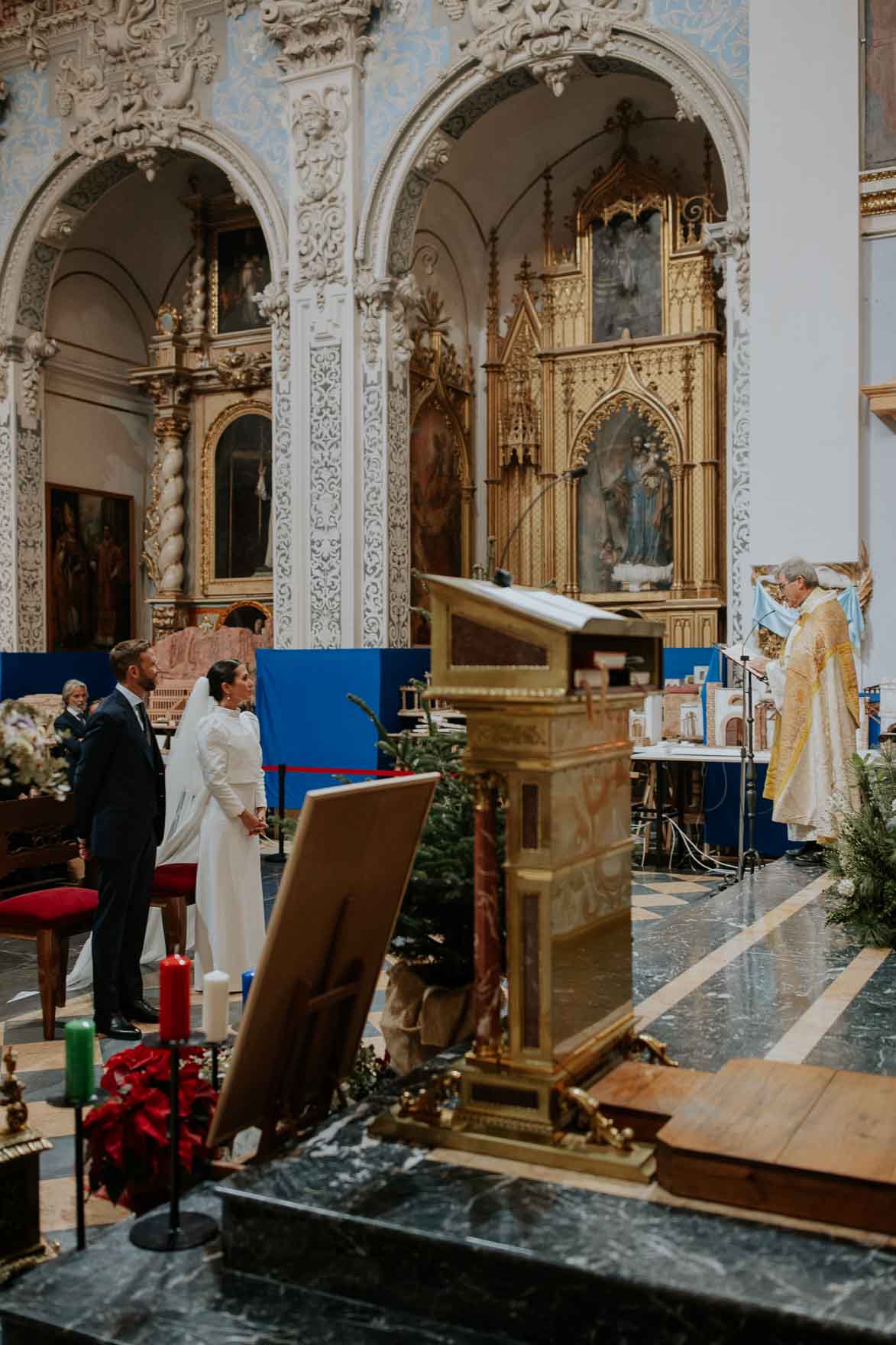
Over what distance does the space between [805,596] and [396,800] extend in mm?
5138

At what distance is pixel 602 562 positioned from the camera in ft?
48.8

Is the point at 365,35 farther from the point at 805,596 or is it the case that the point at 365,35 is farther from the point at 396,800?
the point at 396,800

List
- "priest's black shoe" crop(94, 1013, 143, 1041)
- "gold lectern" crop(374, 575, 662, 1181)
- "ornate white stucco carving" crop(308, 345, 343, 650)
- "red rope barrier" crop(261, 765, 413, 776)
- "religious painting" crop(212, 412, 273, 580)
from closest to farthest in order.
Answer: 1. "gold lectern" crop(374, 575, 662, 1181)
2. "priest's black shoe" crop(94, 1013, 143, 1041)
3. "red rope barrier" crop(261, 765, 413, 776)
4. "ornate white stucco carving" crop(308, 345, 343, 650)
5. "religious painting" crop(212, 412, 273, 580)

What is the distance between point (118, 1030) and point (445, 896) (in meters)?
2.56

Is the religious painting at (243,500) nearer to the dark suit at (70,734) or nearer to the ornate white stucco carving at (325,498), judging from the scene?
the ornate white stucco carving at (325,498)

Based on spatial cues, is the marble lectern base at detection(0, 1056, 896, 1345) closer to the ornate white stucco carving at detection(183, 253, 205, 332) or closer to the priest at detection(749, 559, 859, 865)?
the priest at detection(749, 559, 859, 865)

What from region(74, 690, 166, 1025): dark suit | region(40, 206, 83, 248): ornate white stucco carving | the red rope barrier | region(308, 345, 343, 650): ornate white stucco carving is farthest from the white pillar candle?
region(40, 206, 83, 248): ornate white stucco carving

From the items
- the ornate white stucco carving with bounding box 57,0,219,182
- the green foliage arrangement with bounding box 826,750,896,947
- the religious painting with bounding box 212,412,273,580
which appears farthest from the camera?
the religious painting with bounding box 212,412,273,580

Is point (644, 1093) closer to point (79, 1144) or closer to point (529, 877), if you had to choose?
point (529, 877)

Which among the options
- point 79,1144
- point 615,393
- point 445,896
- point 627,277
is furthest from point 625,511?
point 79,1144

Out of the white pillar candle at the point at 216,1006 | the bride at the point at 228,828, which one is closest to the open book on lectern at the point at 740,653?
the bride at the point at 228,828

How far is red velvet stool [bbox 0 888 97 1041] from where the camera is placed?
571 cm

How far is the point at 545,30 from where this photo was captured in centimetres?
1136

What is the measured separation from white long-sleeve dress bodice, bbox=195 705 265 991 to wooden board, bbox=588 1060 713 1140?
10.8ft
